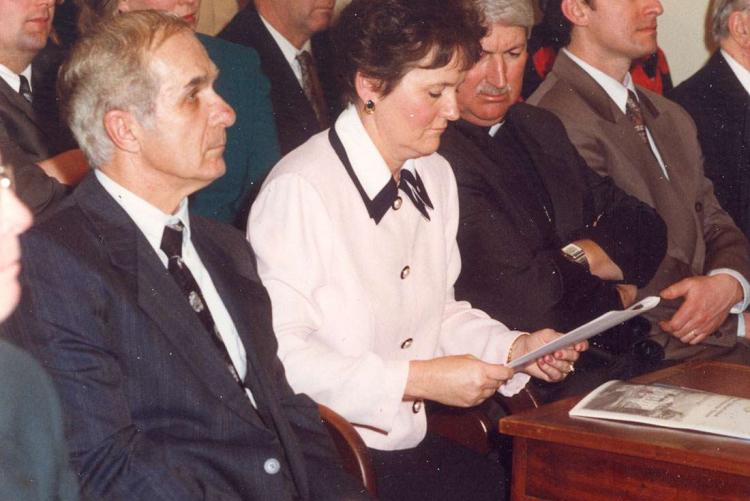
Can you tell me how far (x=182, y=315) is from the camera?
1724 mm

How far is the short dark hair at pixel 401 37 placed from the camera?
86.3 inches

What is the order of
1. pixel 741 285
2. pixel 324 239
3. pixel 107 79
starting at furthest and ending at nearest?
1. pixel 741 285
2. pixel 324 239
3. pixel 107 79

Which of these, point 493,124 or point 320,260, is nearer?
point 320,260

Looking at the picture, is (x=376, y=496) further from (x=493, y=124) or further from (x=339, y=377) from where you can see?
(x=493, y=124)

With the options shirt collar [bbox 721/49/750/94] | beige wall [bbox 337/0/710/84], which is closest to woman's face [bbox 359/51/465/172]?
shirt collar [bbox 721/49/750/94]

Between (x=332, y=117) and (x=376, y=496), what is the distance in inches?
64.1

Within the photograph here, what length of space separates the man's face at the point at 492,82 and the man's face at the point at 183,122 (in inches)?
35.6

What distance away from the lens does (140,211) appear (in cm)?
179

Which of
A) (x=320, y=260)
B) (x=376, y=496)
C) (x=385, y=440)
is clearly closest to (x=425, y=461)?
(x=385, y=440)

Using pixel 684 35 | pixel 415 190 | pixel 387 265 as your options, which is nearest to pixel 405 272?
pixel 387 265

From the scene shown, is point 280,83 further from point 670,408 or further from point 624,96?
point 670,408

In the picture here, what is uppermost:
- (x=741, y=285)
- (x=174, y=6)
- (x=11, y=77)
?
(x=174, y=6)

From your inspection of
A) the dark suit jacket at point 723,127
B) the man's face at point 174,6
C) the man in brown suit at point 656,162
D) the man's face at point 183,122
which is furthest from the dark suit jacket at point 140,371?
the dark suit jacket at point 723,127

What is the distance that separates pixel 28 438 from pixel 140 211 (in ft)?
2.37
